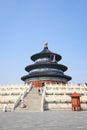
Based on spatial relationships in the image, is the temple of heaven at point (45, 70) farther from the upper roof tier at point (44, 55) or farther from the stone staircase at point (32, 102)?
the stone staircase at point (32, 102)

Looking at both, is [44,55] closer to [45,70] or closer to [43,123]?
[45,70]

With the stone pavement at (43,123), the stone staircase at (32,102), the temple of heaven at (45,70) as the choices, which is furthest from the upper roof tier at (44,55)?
the stone pavement at (43,123)

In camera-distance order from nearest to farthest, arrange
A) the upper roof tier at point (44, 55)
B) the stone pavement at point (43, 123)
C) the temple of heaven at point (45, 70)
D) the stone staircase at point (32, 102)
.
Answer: the stone pavement at point (43, 123) → the stone staircase at point (32, 102) → the temple of heaven at point (45, 70) → the upper roof tier at point (44, 55)

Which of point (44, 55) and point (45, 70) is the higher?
point (44, 55)

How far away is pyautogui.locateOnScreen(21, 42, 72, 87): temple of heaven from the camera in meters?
49.7

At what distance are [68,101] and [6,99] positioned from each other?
681cm

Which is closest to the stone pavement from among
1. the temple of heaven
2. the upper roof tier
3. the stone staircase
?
the stone staircase

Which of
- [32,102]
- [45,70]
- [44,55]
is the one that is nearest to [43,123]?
[32,102]

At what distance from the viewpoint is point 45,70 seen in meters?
51.5

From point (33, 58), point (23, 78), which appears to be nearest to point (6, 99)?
point (23, 78)

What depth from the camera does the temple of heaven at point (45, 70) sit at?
4966 cm

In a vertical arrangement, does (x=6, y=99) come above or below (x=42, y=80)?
below

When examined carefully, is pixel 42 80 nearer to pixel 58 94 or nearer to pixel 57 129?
pixel 58 94

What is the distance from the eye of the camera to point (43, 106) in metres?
22.9
